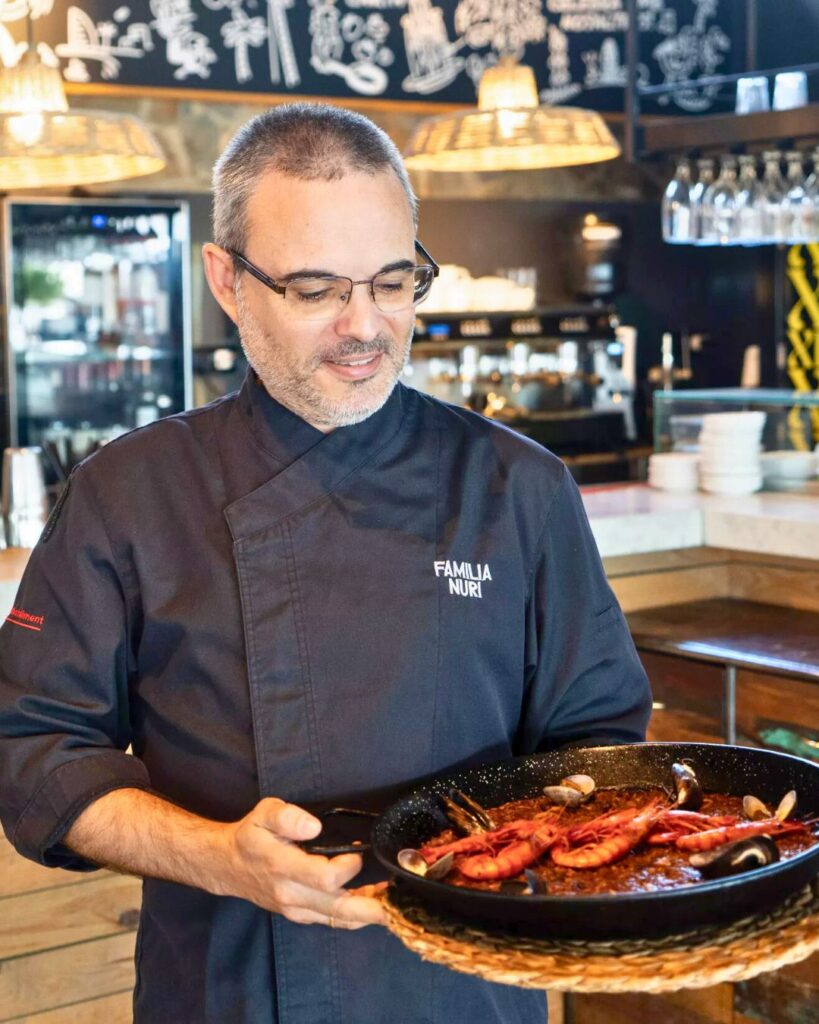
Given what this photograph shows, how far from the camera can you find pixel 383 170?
152 centimetres

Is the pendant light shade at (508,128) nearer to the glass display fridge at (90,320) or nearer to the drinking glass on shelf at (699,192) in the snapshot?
the drinking glass on shelf at (699,192)

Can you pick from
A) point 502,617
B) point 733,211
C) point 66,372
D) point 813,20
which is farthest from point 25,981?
point 813,20

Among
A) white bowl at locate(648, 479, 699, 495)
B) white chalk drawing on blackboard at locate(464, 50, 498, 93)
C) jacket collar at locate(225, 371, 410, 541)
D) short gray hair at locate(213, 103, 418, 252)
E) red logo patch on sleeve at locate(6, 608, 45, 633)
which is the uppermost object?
white chalk drawing on blackboard at locate(464, 50, 498, 93)

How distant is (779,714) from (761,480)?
1130 mm

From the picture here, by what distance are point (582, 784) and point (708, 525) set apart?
2203 millimetres

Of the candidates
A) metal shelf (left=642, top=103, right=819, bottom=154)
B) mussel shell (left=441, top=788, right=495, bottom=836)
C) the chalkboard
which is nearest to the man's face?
mussel shell (left=441, top=788, right=495, bottom=836)

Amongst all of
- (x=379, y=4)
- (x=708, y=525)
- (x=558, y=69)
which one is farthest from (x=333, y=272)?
(x=558, y=69)

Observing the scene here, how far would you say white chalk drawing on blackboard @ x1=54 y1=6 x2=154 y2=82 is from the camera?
541 centimetres

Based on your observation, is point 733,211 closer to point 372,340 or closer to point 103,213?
point 103,213

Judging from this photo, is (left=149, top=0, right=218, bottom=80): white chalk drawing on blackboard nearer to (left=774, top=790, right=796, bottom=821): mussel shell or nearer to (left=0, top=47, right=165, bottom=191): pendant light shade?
(left=0, top=47, right=165, bottom=191): pendant light shade

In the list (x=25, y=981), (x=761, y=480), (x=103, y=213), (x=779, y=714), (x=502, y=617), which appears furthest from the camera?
(x=103, y=213)

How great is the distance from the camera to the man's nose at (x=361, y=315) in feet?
4.85

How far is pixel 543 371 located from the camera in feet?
23.0

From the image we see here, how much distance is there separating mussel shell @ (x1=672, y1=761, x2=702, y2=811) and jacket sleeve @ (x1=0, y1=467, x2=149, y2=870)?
1.88 ft
